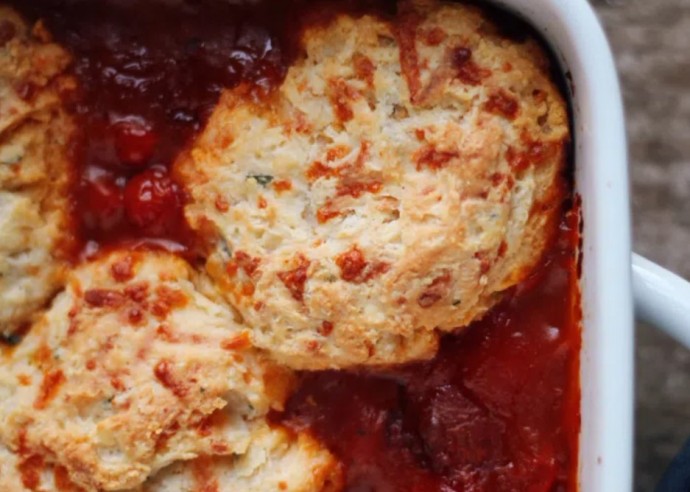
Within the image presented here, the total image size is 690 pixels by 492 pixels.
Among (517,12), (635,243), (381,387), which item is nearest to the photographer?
(517,12)

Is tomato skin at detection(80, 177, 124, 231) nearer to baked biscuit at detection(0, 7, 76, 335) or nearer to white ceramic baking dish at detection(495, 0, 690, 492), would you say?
baked biscuit at detection(0, 7, 76, 335)

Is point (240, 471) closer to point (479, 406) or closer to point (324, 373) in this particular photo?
point (324, 373)

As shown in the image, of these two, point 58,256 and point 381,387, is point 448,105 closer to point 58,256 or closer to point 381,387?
point 381,387

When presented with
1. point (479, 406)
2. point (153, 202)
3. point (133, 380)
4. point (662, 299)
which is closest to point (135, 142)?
point (153, 202)

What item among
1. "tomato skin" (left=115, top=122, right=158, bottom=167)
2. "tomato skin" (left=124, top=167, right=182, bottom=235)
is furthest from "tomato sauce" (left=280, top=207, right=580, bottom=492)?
"tomato skin" (left=115, top=122, right=158, bottom=167)

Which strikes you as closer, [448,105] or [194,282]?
[448,105]

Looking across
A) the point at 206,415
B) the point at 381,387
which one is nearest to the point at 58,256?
the point at 206,415

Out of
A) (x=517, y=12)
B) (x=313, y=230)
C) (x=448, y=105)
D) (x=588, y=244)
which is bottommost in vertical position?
(x=313, y=230)
